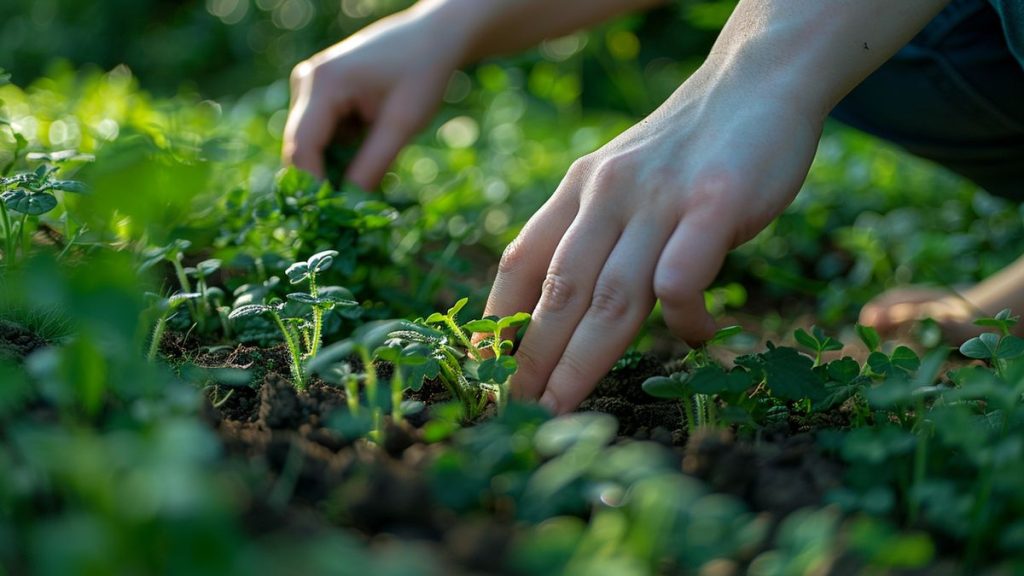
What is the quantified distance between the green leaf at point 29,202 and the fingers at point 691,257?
837 millimetres

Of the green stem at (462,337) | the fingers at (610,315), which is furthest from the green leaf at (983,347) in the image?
the green stem at (462,337)

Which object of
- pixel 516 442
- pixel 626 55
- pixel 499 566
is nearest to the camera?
pixel 499 566

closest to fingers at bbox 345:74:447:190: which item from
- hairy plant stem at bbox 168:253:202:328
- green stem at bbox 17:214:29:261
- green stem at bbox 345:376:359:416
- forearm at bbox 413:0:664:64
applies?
forearm at bbox 413:0:664:64

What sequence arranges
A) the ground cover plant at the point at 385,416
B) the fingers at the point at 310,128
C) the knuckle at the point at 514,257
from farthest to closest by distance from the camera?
1. the fingers at the point at 310,128
2. the knuckle at the point at 514,257
3. the ground cover plant at the point at 385,416

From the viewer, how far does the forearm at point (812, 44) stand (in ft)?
4.21

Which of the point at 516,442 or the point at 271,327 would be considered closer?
the point at 516,442

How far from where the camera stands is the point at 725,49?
134 cm

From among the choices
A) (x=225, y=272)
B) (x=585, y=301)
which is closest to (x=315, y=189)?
(x=225, y=272)

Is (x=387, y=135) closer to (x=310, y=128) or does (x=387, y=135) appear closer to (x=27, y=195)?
(x=310, y=128)

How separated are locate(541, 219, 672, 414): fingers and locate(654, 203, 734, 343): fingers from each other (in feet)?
0.08

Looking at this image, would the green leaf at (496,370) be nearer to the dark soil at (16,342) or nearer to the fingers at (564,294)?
the fingers at (564,294)

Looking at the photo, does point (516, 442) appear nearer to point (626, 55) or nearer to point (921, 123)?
point (921, 123)

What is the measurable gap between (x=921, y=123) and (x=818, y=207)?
25.0 inches

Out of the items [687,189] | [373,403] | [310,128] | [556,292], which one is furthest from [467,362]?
[310,128]
